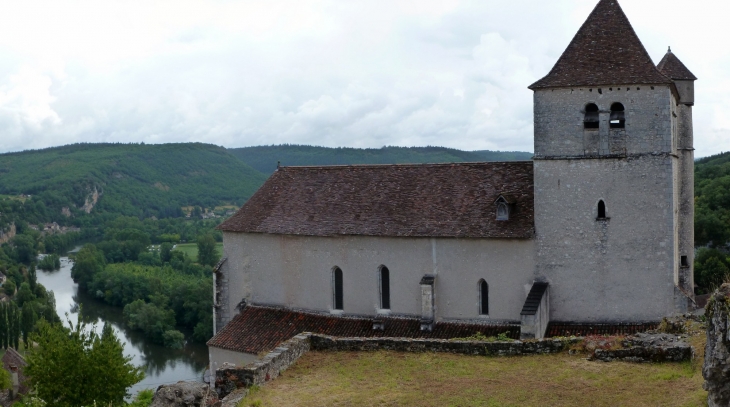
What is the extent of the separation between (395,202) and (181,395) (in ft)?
54.4

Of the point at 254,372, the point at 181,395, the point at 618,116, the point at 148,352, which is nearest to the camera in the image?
the point at 181,395

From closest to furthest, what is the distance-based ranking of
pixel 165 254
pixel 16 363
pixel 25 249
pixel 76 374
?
pixel 76 374, pixel 16 363, pixel 165 254, pixel 25 249

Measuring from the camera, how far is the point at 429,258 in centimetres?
2714

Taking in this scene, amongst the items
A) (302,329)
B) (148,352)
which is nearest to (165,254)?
(148,352)

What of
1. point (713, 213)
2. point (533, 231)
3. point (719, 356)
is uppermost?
point (713, 213)

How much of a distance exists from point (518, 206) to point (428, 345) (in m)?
10.0

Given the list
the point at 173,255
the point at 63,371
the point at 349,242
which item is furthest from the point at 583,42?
the point at 173,255

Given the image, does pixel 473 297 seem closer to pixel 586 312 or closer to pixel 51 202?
pixel 586 312

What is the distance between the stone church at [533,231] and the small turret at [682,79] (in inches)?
2.4

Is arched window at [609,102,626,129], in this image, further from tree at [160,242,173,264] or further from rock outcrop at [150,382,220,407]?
tree at [160,242,173,264]

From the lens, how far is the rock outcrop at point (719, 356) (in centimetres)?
1073

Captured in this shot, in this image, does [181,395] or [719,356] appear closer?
[719,356]

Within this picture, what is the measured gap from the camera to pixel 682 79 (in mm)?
28984

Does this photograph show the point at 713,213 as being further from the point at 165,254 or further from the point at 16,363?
the point at 165,254
